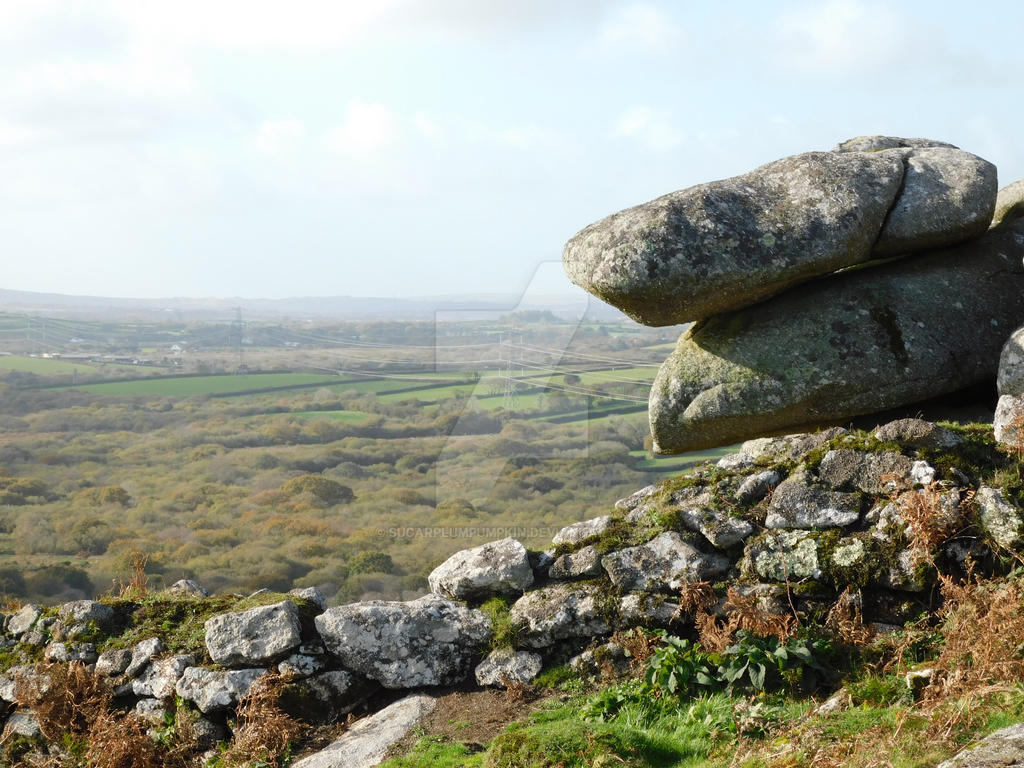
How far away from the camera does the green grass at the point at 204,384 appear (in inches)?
3342

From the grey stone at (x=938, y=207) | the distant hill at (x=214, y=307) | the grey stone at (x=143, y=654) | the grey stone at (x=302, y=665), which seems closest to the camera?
the grey stone at (x=302, y=665)

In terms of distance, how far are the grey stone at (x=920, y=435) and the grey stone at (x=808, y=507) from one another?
914 millimetres

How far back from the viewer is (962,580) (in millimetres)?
9016

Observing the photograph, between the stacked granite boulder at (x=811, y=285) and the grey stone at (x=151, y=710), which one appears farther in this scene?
the stacked granite boulder at (x=811, y=285)

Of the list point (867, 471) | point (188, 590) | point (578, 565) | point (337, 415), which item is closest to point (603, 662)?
point (578, 565)

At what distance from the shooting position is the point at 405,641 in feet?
33.5

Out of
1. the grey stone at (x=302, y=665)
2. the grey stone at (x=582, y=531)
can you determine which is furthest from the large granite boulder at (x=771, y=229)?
the grey stone at (x=302, y=665)

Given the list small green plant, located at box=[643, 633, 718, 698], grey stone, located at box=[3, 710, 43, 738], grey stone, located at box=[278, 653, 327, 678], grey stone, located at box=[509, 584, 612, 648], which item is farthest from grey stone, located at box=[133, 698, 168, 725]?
small green plant, located at box=[643, 633, 718, 698]

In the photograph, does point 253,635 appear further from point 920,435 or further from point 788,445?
point 920,435

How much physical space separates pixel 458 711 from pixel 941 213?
911 centimetres

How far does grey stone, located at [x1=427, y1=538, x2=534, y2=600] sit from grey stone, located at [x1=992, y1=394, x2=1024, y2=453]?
5.68 m

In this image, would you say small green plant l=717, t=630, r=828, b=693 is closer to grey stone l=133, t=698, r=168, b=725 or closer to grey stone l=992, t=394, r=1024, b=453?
grey stone l=992, t=394, r=1024, b=453

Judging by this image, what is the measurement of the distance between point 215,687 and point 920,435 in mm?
8638

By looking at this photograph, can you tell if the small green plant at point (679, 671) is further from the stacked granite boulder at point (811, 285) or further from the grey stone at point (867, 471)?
the stacked granite boulder at point (811, 285)
